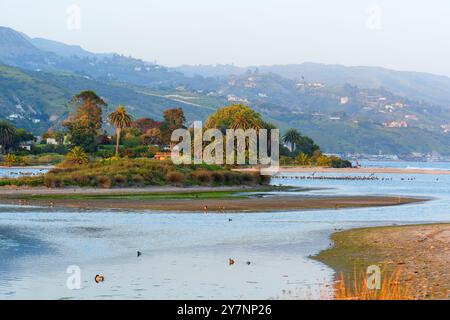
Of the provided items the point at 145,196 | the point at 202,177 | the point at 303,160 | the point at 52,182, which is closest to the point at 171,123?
the point at 303,160

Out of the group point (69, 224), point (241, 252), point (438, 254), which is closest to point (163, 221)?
point (69, 224)

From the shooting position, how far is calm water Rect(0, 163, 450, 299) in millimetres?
25438

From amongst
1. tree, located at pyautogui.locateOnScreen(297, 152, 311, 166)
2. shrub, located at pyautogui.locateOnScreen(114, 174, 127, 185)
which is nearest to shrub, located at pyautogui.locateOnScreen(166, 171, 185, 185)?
shrub, located at pyautogui.locateOnScreen(114, 174, 127, 185)

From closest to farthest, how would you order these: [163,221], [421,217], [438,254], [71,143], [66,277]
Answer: [66,277], [438,254], [163,221], [421,217], [71,143]

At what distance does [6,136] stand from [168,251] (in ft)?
458

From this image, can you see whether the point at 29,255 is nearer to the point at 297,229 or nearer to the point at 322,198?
the point at 297,229

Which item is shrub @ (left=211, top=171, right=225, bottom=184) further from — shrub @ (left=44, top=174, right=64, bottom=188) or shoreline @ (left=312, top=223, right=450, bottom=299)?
shoreline @ (left=312, top=223, right=450, bottom=299)

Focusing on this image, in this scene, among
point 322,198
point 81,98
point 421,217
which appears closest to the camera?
point 421,217

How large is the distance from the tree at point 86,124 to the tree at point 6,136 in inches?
458

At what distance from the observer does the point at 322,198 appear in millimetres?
78250

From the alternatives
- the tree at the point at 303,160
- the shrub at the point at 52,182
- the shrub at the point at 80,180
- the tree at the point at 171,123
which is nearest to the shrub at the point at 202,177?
the shrub at the point at 80,180

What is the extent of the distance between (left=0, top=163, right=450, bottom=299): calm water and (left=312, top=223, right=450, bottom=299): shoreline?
0.98 m

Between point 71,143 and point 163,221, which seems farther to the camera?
point 71,143
